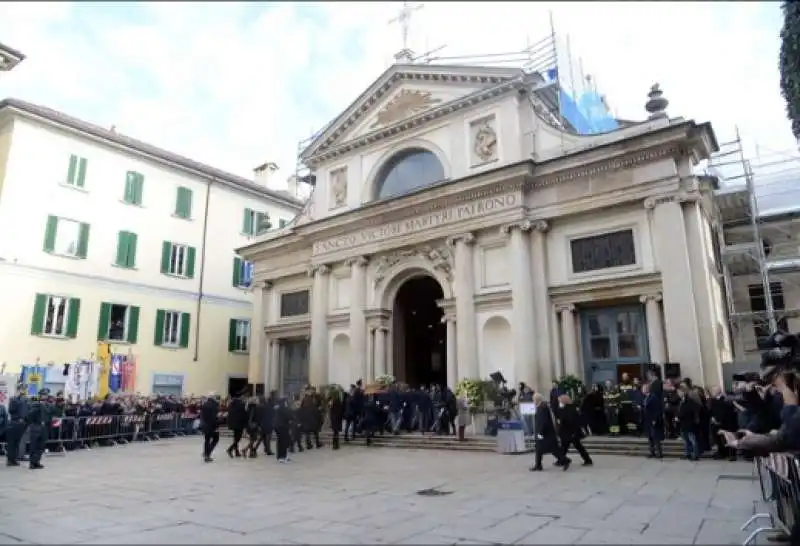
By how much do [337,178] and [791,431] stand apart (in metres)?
20.7

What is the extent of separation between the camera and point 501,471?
10.7 metres

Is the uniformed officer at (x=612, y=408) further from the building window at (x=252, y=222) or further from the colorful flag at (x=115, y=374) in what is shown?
the building window at (x=252, y=222)

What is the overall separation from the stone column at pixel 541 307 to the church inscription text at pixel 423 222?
1.28 meters

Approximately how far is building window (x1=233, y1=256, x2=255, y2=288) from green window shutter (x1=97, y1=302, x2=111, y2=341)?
22.2 feet

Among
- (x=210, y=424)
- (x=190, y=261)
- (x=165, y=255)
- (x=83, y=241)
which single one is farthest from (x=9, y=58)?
(x=190, y=261)

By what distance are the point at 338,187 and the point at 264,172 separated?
37.9 feet

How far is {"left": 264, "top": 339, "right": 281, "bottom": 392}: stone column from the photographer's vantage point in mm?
24609

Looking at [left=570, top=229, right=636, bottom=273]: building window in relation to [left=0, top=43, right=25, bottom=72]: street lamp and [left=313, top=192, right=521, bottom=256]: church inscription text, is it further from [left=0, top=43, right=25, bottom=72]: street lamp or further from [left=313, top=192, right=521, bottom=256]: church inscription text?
[left=0, top=43, right=25, bottom=72]: street lamp

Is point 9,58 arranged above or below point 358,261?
above

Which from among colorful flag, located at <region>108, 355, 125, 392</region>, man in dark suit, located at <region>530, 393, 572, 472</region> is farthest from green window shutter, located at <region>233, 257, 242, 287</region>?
man in dark suit, located at <region>530, 393, 572, 472</region>

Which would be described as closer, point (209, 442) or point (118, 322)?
point (209, 442)

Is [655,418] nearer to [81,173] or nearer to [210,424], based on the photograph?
[210,424]

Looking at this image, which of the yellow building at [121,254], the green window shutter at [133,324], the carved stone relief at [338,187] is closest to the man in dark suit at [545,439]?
the carved stone relief at [338,187]

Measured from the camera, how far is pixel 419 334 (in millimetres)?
23641
